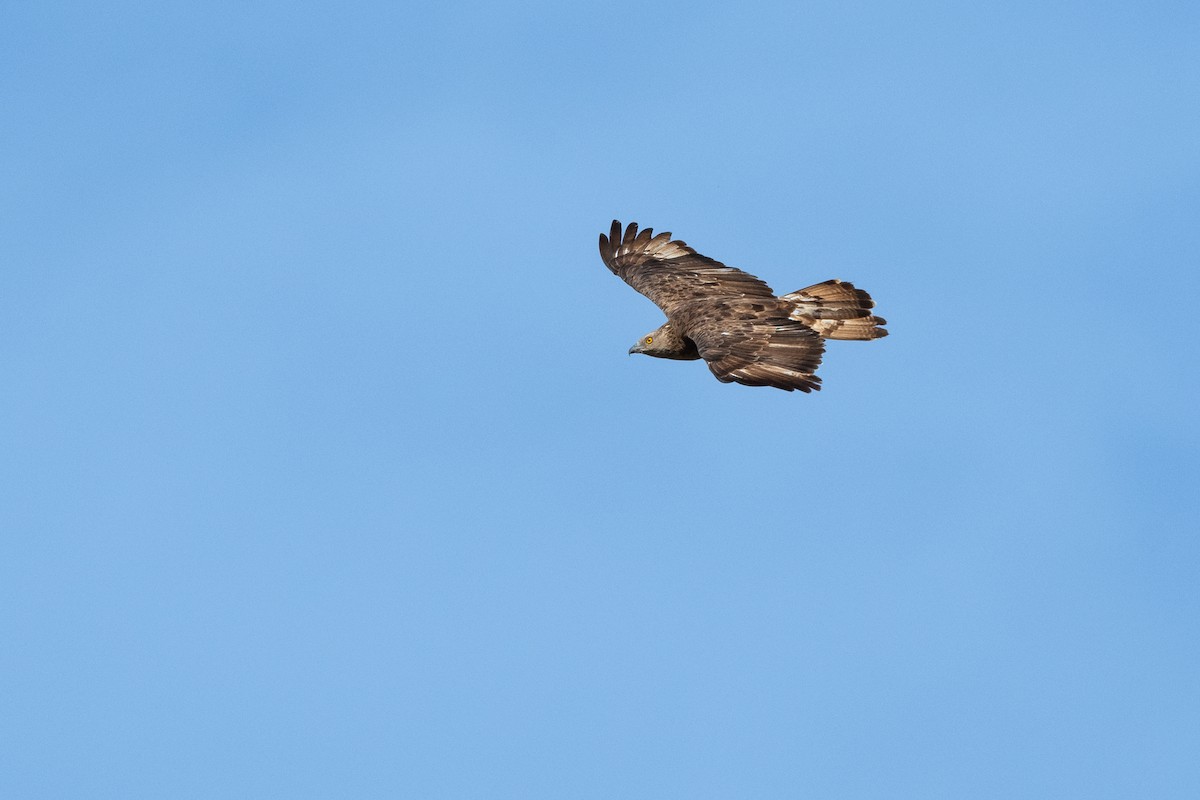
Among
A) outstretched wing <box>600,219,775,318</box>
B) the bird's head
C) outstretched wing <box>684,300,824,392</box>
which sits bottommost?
outstretched wing <box>684,300,824,392</box>

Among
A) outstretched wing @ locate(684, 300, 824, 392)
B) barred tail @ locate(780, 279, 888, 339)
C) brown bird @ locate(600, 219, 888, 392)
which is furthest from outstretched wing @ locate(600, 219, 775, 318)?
outstretched wing @ locate(684, 300, 824, 392)

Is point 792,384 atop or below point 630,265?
below

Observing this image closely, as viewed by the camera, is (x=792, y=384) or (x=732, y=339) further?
(x=732, y=339)

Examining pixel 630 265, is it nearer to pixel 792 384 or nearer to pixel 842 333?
pixel 842 333

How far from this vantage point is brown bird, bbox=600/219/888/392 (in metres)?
23.1

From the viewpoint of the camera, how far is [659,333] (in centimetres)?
2648

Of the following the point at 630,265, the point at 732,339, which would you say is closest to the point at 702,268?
the point at 630,265

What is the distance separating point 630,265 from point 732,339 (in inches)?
240

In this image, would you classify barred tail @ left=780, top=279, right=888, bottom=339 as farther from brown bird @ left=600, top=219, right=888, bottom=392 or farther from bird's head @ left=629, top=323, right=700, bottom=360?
bird's head @ left=629, top=323, right=700, bottom=360

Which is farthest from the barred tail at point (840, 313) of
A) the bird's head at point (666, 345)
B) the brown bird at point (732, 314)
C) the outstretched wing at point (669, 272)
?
the bird's head at point (666, 345)

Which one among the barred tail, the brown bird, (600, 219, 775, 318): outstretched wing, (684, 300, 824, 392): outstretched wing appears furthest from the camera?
(600, 219, 775, 318): outstretched wing

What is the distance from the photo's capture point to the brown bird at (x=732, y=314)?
23062 millimetres

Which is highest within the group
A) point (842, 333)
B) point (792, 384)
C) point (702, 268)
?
point (702, 268)

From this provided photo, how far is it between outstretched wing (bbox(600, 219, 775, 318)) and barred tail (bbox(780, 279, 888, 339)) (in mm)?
601
